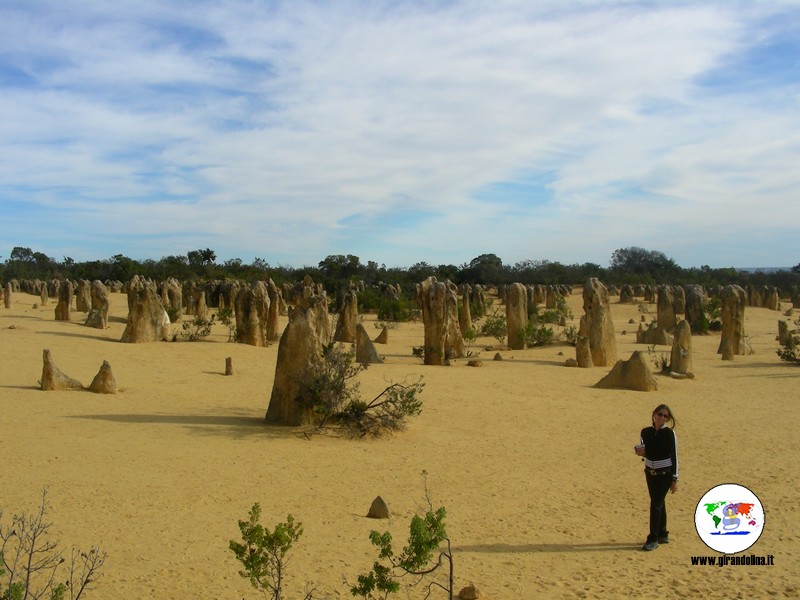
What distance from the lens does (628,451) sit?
354 inches

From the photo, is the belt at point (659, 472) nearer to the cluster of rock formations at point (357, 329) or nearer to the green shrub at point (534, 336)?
the cluster of rock formations at point (357, 329)

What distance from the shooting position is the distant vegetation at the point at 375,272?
5778 cm

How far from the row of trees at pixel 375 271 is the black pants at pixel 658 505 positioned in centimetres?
4466

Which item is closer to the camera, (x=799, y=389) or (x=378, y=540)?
(x=378, y=540)

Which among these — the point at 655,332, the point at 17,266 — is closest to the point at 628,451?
the point at 655,332

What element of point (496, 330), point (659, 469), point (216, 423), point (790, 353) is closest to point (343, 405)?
point (216, 423)

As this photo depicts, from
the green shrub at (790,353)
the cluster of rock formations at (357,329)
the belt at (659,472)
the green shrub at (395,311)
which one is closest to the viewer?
the belt at (659,472)

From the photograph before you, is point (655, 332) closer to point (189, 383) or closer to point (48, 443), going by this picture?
point (189, 383)

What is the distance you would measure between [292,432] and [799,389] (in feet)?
33.8

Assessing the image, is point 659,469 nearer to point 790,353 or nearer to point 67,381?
point 67,381

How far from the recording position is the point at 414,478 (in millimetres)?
7559

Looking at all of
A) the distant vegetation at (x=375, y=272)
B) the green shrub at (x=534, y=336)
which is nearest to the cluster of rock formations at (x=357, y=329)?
the green shrub at (x=534, y=336)
